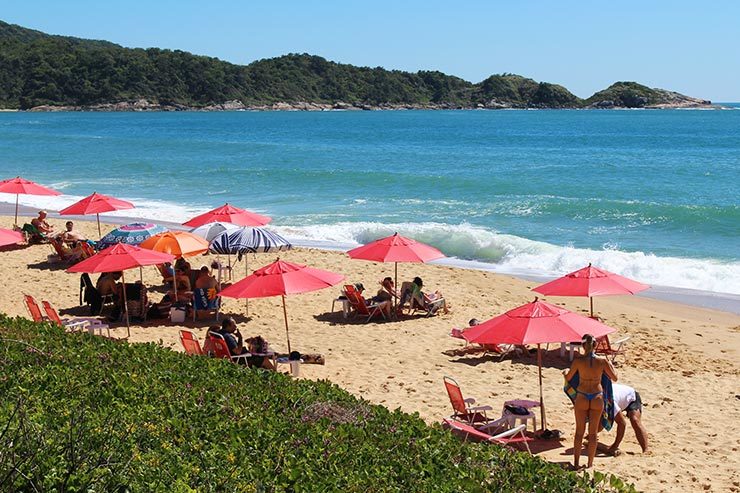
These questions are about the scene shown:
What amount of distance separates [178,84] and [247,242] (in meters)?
169

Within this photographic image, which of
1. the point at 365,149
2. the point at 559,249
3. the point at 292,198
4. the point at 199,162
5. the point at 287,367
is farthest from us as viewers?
the point at 365,149

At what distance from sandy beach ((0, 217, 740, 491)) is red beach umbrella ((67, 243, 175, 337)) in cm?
123

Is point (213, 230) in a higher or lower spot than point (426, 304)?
higher

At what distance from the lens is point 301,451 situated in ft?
19.1

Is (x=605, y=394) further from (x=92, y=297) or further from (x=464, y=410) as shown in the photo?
(x=92, y=297)

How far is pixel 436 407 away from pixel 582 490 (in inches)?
176

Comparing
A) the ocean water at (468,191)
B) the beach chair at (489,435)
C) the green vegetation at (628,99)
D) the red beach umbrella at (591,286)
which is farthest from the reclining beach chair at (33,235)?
the green vegetation at (628,99)

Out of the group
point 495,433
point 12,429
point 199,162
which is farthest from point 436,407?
point 199,162

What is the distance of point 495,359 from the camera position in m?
12.3

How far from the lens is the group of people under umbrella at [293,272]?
9.13m

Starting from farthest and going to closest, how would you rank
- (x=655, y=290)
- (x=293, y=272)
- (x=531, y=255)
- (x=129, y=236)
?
(x=531, y=255) → (x=655, y=290) → (x=129, y=236) → (x=293, y=272)

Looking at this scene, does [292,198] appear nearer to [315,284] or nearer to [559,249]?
[559,249]

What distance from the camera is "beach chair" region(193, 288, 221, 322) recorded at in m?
13.9

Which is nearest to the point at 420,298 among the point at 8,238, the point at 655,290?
the point at 655,290
